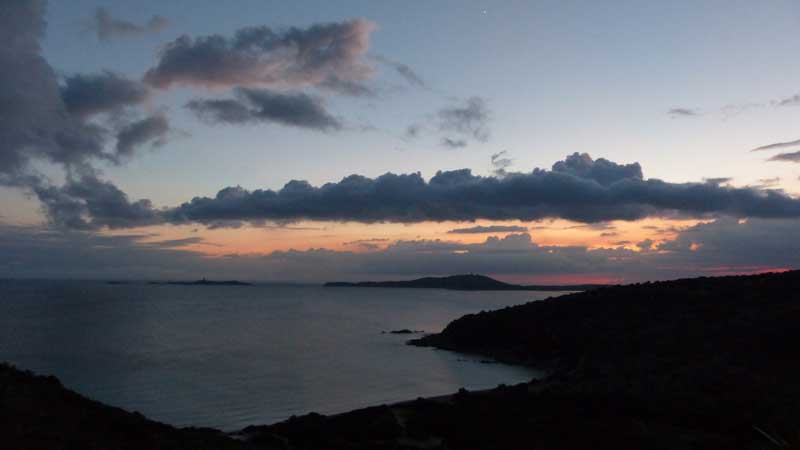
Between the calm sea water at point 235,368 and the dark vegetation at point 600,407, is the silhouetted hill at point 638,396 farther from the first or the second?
the calm sea water at point 235,368

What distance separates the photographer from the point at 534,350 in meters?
Result: 67.4

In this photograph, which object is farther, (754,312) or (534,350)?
(534,350)

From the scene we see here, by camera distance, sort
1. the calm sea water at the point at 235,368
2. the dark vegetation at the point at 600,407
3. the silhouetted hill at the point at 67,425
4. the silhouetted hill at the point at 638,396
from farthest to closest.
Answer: the calm sea water at the point at 235,368 < the silhouetted hill at the point at 638,396 < the dark vegetation at the point at 600,407 < the silhouetted hill at the point at 67,425

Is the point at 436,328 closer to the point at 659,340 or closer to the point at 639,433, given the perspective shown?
the point at 659,340

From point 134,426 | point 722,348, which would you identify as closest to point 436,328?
point 722,348

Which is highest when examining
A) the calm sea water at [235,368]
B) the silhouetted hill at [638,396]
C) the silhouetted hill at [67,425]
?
the silhouetted hill at [67,425]

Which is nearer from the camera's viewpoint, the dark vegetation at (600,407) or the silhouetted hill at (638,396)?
the dark vegetation at (600,407)

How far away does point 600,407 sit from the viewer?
3425cm

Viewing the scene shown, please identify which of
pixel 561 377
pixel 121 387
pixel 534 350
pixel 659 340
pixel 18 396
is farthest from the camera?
pixel 534 350

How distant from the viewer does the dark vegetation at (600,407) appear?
22.7 metres

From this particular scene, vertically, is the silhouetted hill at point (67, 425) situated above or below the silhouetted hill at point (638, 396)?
above

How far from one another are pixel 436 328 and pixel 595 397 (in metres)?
78.2

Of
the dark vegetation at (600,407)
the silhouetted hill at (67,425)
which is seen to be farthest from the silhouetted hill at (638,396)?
the silhouetted hill at (67,425)

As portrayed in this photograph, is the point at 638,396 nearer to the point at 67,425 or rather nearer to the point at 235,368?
the point at 67,425
